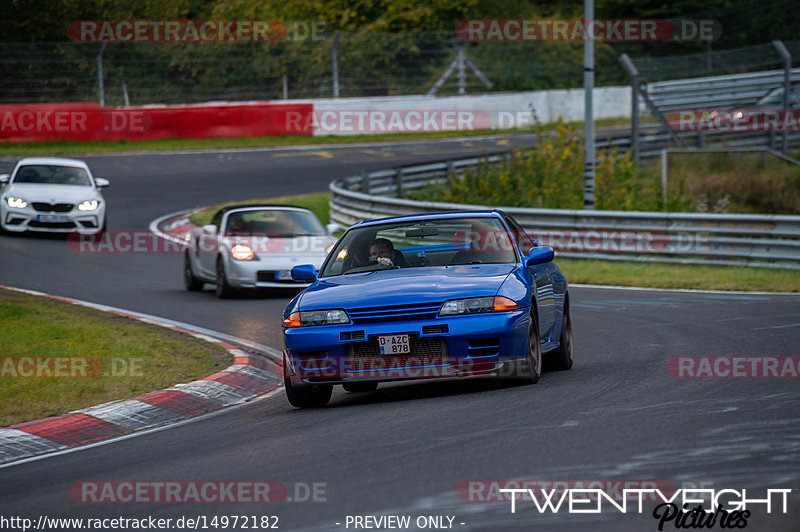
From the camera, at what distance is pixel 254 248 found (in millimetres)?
17781

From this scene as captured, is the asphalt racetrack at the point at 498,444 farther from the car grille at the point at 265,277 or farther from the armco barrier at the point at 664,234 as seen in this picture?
the armco barrier at the point at 664,234

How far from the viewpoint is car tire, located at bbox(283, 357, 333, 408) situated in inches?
361

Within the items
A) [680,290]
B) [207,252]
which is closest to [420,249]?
[680,290]

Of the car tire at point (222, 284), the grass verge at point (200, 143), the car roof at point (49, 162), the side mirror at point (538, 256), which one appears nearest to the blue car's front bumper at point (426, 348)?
the side mirror at point (538, 256)

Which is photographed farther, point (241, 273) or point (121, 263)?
point (121, 263)

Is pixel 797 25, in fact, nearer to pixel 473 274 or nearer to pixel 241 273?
pixel 241 273

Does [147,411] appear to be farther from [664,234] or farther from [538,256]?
[664,234]

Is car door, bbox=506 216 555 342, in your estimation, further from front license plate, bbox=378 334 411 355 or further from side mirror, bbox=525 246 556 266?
front license plate, bbox=378 334 411 355

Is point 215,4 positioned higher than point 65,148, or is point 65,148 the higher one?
point 215,4

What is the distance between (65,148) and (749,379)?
111 ft

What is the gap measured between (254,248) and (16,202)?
8.74 m

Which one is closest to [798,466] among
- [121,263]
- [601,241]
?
[601,241]

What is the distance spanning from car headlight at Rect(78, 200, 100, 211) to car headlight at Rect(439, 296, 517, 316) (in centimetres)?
1734

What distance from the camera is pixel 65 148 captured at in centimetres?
4003
